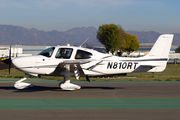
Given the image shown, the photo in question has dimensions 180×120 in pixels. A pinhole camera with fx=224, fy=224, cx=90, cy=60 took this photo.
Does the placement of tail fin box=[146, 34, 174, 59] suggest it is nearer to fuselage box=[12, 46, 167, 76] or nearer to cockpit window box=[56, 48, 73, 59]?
fuselage box=[12, 46, 167, 76]

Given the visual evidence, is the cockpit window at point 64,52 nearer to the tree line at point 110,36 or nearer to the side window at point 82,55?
the side window at point 82,55

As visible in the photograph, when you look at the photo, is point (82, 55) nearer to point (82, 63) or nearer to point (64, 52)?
point (82, 63)

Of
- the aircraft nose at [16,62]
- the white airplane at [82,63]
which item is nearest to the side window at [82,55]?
the white airplane at [82,63]

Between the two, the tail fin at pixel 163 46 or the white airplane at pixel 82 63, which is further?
the tail fin at pixel 163 46

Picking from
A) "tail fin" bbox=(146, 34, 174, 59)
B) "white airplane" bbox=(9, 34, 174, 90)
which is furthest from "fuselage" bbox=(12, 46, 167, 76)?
"tail fin" bbox=(146, 34, 174, 59)

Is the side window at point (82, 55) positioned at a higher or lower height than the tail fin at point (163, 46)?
lower

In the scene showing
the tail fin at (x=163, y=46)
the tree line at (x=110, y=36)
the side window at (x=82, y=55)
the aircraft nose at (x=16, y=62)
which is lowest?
the aircraft nose at (x=16, y=62)

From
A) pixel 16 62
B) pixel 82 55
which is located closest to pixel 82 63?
pixel 82 55

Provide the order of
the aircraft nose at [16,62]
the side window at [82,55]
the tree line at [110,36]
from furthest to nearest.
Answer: the tree line at [110,36]
the side window at [82,55]
the aircraft nose at [16,62]

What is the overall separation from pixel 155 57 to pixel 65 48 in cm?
456

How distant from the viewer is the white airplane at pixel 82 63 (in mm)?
10914

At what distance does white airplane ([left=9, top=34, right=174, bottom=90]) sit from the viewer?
10914 millimetres

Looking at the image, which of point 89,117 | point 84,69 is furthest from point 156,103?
point 84,69

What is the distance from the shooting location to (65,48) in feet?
35.9
